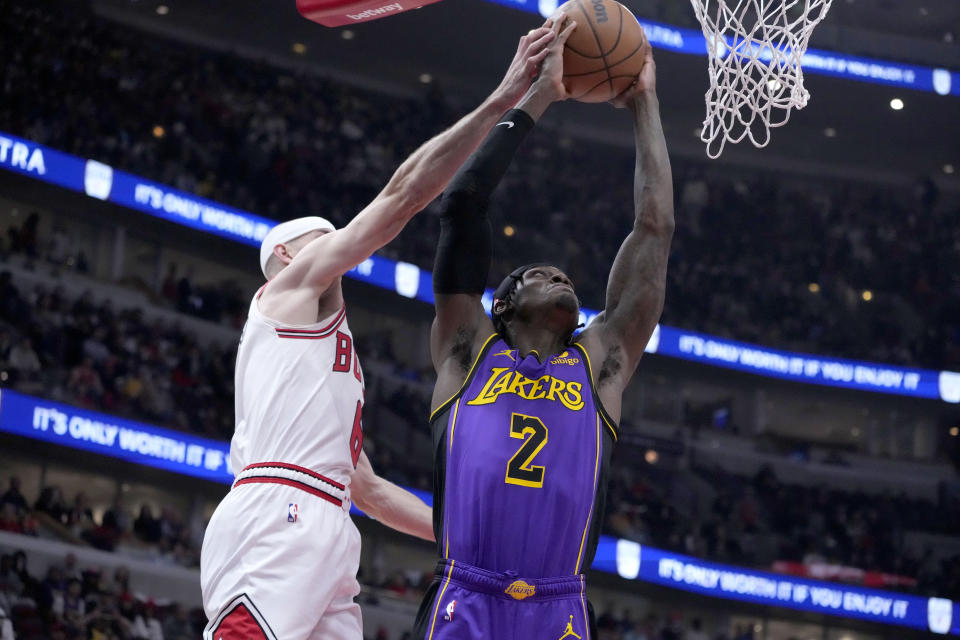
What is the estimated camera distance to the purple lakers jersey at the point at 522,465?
3.13 metres

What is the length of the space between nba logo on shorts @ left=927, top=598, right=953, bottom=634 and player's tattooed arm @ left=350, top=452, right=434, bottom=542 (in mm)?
15533

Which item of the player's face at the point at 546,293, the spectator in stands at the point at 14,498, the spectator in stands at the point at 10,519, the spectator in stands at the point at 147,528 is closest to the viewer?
the player's face at the point at 546,293

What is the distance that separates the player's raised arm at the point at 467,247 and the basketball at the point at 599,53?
1.24 feet

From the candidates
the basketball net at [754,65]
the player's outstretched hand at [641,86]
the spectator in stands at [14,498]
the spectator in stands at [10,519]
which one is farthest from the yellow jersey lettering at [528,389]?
the spectator in stands at [14,498]

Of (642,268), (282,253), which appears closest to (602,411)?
(642,268)

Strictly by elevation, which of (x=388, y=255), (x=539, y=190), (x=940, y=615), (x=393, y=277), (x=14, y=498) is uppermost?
(x=539, y=190)

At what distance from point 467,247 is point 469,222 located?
0.08m

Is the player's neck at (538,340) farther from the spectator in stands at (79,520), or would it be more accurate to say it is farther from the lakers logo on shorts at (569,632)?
the spectator in stands at (79,520)

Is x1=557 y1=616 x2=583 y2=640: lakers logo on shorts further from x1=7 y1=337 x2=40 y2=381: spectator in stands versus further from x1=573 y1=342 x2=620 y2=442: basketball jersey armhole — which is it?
x1=7 y1=337 x2=40 y2=381: spectator in stands

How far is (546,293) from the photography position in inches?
135

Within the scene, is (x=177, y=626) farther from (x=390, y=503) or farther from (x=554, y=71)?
(x=554, y=71)

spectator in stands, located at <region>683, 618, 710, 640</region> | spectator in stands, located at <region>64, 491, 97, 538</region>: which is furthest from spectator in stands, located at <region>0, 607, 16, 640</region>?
spectator in stands, located at <region>683, 618, 710, 640</region>

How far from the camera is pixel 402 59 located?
2228 cm

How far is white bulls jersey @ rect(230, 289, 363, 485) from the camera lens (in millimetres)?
3834
